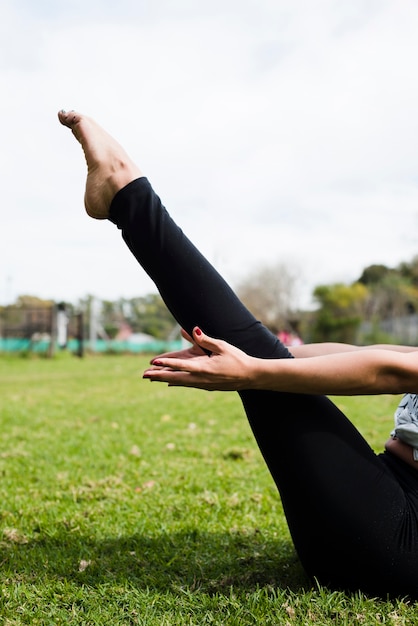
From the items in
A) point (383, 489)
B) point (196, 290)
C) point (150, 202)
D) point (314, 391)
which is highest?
point (150, 202)

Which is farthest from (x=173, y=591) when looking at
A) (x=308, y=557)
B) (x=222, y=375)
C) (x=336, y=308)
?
(x=336, y=308)

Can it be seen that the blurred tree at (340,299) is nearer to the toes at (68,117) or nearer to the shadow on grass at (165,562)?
the shadow on grass at (165,562)

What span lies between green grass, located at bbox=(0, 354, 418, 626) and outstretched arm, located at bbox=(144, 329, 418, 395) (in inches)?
26.2

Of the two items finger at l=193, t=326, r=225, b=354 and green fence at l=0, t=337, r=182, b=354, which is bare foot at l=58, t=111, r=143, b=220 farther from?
green fence at l=0, t=337, r=182, b=354

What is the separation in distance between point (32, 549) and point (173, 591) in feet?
2.37

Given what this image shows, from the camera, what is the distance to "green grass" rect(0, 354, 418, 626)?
71.2 inches

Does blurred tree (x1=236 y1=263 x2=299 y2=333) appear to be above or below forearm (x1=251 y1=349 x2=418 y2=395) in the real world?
above

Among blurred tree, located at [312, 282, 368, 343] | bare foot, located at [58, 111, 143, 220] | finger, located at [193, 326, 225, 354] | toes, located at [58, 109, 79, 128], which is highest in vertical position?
blurred tree, located at [312, 282, 368, 343]

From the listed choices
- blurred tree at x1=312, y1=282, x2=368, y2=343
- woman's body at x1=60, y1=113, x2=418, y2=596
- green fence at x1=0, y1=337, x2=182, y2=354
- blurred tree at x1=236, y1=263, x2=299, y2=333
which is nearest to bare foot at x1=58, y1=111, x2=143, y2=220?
woman's body at x1=60, y1=113, x2=418, y2=596

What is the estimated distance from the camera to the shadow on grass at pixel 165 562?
2056mm

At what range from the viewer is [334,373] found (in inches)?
62.0

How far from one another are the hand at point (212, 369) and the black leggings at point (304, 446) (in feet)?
0.31

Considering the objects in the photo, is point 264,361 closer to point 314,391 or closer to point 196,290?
point 314,391

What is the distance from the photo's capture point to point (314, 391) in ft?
5.24
